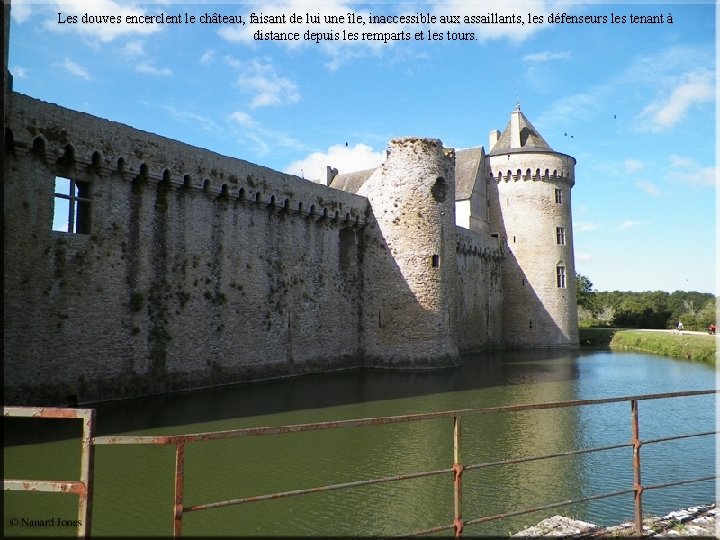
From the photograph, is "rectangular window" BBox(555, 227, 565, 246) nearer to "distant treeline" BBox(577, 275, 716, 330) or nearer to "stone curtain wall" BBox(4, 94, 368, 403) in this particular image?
"distant treeline" BBox(577, 275, 716, 330)

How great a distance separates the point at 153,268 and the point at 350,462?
343 inches

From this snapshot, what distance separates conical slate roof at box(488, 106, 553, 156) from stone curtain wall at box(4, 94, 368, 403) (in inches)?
696

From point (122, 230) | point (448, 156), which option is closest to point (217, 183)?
point (122, 230)

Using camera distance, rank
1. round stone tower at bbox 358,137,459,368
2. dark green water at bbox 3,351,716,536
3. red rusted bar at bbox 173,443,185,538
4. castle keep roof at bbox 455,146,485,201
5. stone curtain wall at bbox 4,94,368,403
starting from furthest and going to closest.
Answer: castle keep roof at bbox 455,146,485,201
round stone tower at bbox 358,137,459,368
stone curtain wall at bbox 4,94,368,403
dark green water at bbox 3,351,716,536
red rusted bar at bbox 173,443,185,538

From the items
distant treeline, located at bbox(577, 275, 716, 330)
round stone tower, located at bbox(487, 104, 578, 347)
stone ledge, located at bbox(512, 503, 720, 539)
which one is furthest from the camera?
distant treeline, located at bbox(577, 275, 716, 330)

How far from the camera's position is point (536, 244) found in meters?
34.6

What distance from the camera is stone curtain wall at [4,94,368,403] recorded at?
1235 cm

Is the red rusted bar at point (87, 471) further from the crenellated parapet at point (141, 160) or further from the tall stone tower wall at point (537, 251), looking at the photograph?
the tall stone tower wall at point (537, 251)

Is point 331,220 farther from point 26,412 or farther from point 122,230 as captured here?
point 26,412

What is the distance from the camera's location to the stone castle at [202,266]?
12508 millimetres

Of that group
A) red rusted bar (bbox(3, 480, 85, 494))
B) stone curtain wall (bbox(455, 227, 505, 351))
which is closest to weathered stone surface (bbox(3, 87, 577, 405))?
stone curtain wall (bbox(455, 227, 505, 351))

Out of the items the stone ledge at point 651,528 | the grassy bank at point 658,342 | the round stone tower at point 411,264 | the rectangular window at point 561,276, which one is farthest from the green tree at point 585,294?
the stone ledge at point 651,528

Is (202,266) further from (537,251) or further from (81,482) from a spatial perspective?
(537,251)

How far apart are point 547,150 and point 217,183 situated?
2407 centimetres
